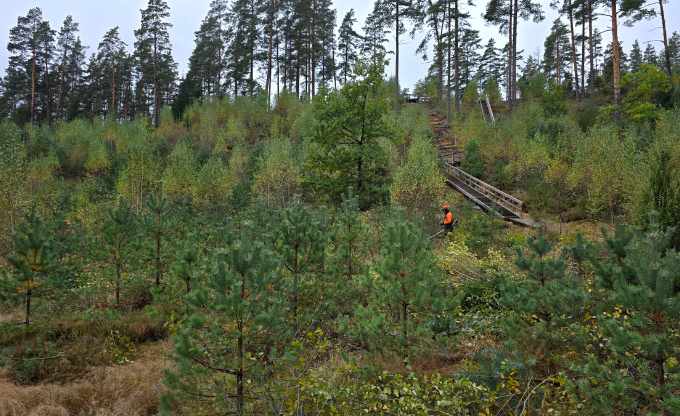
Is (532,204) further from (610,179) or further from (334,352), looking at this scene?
(334,352)

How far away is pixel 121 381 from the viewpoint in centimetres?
536

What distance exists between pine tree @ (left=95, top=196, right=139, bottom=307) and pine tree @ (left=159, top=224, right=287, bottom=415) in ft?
16.1

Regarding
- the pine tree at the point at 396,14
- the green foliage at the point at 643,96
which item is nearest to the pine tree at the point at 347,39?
the pine tree at the point at 396,14

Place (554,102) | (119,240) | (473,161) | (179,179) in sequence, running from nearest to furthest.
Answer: (119,240) → (473,161) → (179,179) → (554,102)

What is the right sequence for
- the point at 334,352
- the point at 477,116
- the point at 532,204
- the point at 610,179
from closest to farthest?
the point at 334,352
the point at 610,179
the point at 532,204
the point at 477,116

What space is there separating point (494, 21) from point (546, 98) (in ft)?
30.8

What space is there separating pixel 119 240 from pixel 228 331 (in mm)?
5401

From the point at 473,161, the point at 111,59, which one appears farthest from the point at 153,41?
the point at 473,161

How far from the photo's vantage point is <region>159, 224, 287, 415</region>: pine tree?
389 cm

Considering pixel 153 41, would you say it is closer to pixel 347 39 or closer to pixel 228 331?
pixel 347 39

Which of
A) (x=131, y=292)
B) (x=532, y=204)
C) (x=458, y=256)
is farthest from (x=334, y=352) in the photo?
(x=532, y=204)

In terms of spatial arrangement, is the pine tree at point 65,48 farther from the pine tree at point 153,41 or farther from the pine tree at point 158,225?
the pine tree at point 158,225

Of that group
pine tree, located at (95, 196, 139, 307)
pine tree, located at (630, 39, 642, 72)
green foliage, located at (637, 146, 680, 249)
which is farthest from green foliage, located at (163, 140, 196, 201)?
pine tree, located at (630, 39, 642, 72)

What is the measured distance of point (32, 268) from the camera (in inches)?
244
